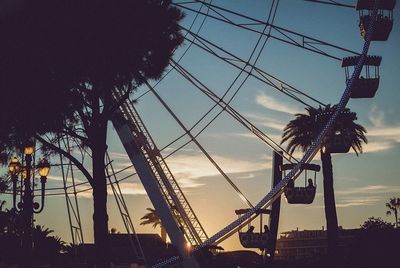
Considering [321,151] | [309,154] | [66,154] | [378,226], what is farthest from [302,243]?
[66,154]

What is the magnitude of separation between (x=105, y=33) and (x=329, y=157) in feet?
76.4

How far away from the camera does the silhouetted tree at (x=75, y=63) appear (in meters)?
13.0

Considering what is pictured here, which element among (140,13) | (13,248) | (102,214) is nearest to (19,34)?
(140,13)

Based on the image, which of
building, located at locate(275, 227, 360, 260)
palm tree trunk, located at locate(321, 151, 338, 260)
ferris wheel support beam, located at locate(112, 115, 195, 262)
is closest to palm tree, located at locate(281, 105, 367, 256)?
palm tree trunk, located at locate(321, 151, 338, 260)

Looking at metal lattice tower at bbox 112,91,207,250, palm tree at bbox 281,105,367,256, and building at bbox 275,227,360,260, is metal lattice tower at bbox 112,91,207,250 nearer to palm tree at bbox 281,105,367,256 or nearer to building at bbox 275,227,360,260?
palm tree at bbox 281,105,367,256

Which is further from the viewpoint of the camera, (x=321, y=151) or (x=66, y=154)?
(x=321, y=151)

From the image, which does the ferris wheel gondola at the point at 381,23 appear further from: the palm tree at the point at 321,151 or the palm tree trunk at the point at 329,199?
the palm tree trunk at the point at 329,199

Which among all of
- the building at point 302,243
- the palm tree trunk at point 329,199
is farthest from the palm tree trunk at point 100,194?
the building at point 302,243

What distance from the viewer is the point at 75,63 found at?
43.7 ft

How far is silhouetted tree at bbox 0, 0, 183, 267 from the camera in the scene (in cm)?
1305

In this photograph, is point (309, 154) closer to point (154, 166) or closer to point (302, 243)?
Answer: point (154, 166)

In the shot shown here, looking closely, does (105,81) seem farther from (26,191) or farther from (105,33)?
(26,191)

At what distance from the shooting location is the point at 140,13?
542 inches

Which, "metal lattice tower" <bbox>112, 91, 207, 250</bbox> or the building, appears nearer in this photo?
"metal lattice tower" <bbox>112, 91, 207, 250</bbox>
